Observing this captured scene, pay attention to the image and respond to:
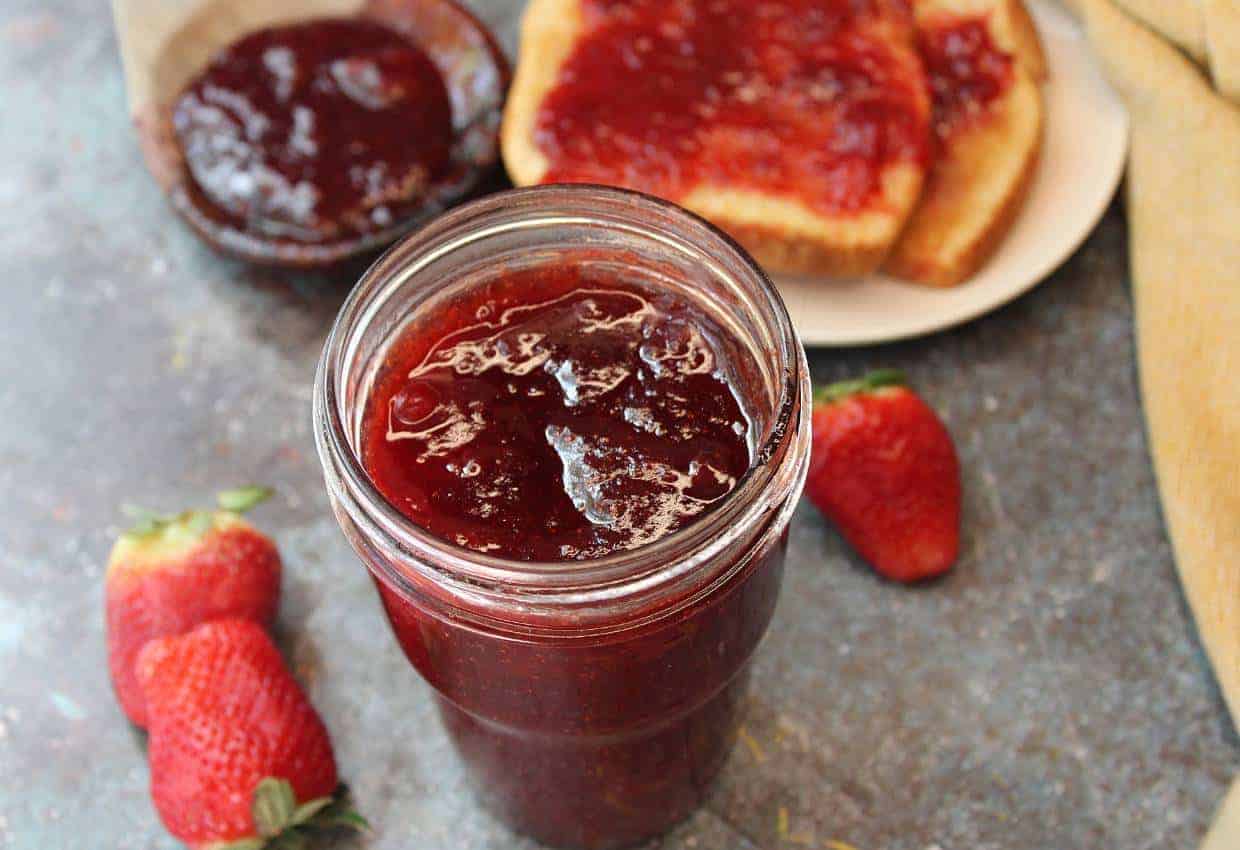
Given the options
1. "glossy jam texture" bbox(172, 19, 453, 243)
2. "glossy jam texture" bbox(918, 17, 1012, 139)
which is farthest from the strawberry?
"glossy jam texture" bbox(918, 17, 1012, 139)

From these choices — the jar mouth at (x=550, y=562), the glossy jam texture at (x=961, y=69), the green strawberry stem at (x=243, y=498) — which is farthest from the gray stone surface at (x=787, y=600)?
the jar mouth at (x=550, y=562)

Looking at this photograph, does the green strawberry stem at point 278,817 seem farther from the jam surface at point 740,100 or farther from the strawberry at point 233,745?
the jam surface at point 740,100

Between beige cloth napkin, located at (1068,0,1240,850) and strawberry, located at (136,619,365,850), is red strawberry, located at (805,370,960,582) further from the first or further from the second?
strawberry, located at (136,619,365,850)

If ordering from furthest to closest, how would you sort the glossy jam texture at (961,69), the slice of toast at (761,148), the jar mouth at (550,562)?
the glossy jam texture at (961,69), the slice of toast at (761,148), the jar mouth at (550,562)

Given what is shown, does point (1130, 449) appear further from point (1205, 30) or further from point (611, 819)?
point (611, 819)

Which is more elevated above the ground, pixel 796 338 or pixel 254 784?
pixel 796 338

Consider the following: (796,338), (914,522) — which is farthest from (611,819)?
(796,338)
